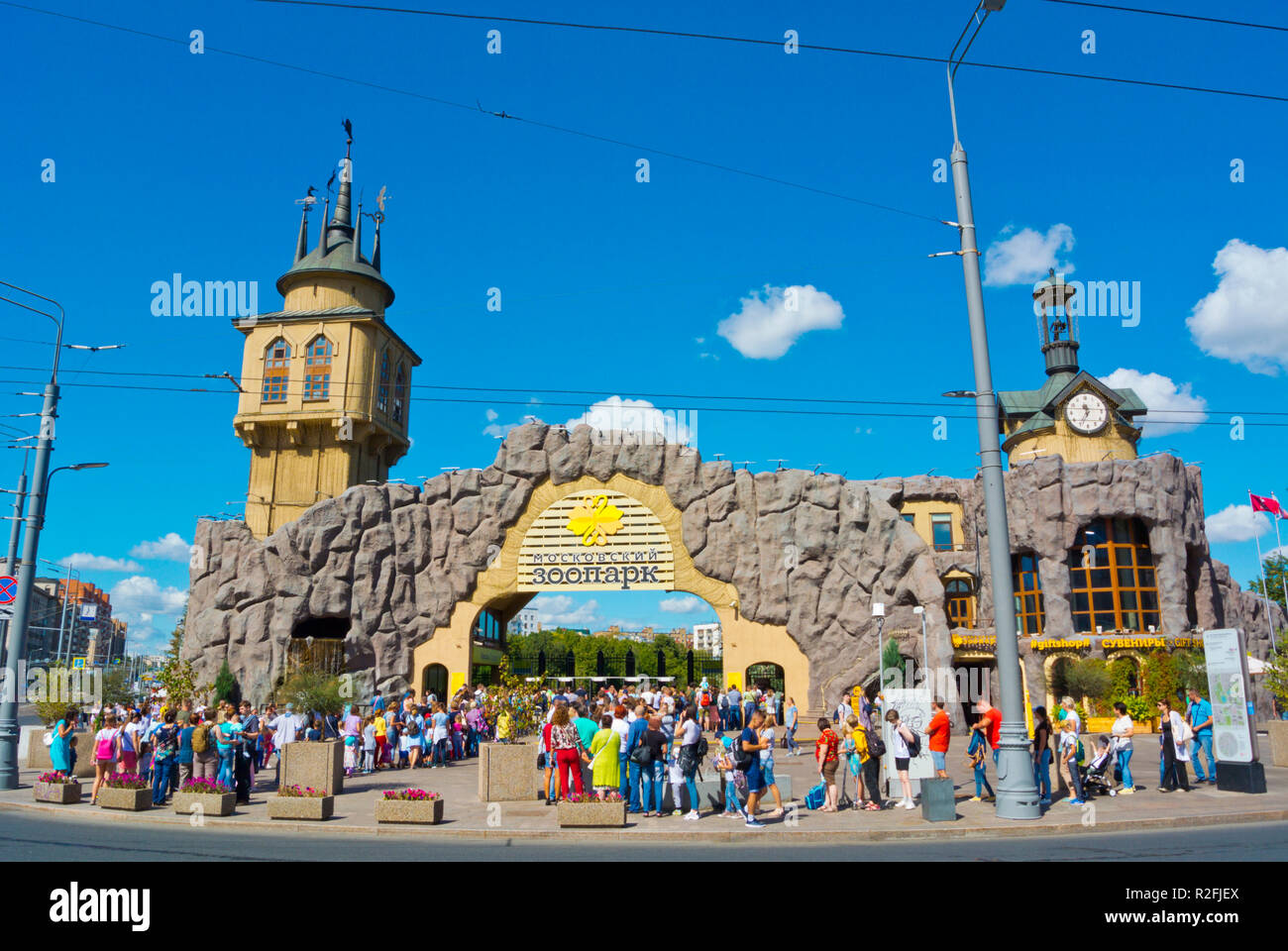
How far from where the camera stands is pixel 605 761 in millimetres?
14125

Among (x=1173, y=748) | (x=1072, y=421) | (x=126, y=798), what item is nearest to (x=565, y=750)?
(x=126, y=798)

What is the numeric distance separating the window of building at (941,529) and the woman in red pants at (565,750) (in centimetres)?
3135

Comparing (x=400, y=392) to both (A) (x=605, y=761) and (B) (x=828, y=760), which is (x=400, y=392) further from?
(B) (x=828, y=760)

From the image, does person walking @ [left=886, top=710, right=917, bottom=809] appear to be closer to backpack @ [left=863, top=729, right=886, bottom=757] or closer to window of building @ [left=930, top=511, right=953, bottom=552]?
backpack @ [left=863, top=729, right=886, bottom=757]

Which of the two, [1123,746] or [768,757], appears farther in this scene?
[1123,746]

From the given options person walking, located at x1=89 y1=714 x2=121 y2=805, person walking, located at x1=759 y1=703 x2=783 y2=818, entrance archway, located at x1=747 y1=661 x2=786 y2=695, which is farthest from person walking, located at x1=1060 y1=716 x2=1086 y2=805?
entrance archway, located at x1=747 y1=661 x2=786 y2=695

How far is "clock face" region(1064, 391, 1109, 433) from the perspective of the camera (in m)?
44.4

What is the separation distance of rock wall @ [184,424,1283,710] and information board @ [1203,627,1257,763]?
16374 millimetres

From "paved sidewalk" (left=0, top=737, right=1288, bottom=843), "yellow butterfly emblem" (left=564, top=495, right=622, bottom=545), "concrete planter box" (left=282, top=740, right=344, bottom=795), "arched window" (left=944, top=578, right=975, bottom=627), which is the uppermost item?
"yellow butterfly emblem" (left=564, top=495, right=622, bottom=545)

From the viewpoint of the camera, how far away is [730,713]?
92.4 ft

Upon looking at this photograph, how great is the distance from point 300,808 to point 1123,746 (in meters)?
14.2

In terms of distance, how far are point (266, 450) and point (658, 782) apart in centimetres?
3231

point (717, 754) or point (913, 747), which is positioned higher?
point (913, 747)
